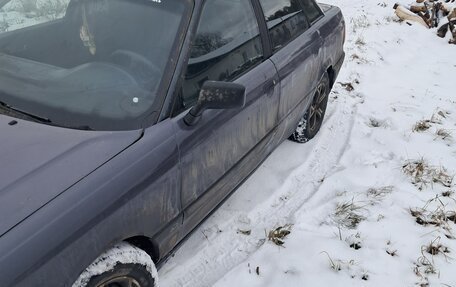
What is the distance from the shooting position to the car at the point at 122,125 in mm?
1906

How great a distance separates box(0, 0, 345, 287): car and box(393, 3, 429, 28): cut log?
545 centimetres

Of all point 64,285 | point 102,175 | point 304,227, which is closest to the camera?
point 64,285

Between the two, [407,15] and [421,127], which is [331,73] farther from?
[407,15]

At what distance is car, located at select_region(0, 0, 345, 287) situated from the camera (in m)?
1.91

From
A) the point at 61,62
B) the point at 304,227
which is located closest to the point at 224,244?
the point at 304,227

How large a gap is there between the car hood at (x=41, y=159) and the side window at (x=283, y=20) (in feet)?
5.05

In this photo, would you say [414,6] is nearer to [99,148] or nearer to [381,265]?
[381,265]

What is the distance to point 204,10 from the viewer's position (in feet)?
8.88

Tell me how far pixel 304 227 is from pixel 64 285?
75.4 inches

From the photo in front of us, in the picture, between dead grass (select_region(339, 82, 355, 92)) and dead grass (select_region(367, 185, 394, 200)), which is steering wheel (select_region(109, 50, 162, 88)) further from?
dead grass (select_region(339, 82, 355, 92))

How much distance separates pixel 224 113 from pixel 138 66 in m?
0.56

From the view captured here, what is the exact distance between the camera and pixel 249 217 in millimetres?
3428

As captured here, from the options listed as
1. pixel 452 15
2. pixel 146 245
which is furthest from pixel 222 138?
pixel 452 15

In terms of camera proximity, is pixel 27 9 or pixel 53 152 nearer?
pixel 53 152
